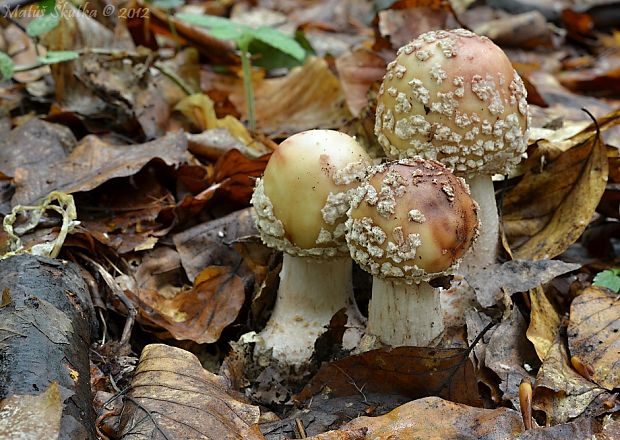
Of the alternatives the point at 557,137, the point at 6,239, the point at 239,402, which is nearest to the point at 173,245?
the point at 6,239

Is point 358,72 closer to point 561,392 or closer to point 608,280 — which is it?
point 608,280

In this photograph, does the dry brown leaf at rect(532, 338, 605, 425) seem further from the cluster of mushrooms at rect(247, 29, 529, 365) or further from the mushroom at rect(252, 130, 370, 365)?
the mushroom at rect(252, 130, 370, 365)

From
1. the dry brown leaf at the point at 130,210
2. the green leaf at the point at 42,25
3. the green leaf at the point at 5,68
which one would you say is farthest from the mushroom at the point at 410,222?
the green leaf at the point at 5,68

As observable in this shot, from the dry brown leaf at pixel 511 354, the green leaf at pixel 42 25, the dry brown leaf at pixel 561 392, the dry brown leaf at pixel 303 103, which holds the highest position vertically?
the green leaf at pixel 42 25

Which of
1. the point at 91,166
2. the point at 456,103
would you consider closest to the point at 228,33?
the point at 91,166

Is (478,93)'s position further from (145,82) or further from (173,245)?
(145,82)

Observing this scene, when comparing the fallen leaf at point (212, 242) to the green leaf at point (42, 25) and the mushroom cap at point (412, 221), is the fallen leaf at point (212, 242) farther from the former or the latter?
the green leaf at point (42, 25)

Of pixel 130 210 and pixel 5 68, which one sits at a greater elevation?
pixel 5 68
